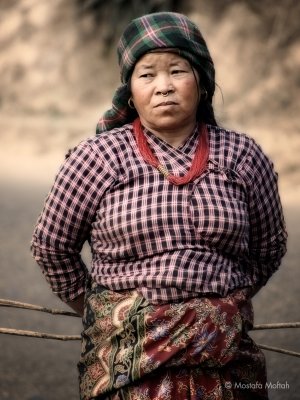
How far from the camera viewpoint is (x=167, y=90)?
2.04 metres

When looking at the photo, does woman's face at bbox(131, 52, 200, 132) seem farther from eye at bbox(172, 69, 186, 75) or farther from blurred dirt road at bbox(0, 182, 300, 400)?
blurred dirt road at bbox(0, 182, 300, 400)

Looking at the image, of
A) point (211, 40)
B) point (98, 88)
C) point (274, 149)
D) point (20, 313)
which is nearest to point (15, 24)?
point (98, 88)

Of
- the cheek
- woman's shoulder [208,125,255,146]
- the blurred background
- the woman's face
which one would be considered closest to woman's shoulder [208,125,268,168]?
woman's shoulder [208,125,255,146]

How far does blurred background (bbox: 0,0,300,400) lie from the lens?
476cm

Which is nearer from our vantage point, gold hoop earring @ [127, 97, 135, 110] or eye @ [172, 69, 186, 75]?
eye @ [172, 69, 186, 75]

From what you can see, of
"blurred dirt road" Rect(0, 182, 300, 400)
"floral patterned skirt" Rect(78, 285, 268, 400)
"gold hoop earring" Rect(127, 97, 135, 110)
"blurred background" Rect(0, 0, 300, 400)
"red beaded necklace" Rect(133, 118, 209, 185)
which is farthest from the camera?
"blurred background" Rect(0, 0, 300, 400)

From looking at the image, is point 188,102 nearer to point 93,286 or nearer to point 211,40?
point 93,286

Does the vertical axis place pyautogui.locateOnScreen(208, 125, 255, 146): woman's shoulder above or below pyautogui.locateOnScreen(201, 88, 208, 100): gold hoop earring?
below

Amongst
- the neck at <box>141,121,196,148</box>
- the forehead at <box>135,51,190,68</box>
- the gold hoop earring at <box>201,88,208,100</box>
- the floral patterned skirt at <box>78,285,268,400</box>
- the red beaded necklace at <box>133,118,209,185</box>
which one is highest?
the forehead at <box>135,51,190,68</box>

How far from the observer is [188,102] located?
6.84ft

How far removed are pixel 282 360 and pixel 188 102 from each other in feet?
8.47

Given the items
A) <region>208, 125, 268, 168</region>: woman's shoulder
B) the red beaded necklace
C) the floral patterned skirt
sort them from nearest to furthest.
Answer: the floral patterned skirt → the red beaded necklace → <region>208, 125, 268, 168</region>: woman's shoulder

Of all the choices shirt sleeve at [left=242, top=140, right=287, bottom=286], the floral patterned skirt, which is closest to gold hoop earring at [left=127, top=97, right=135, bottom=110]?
shirt sleeve at [left=242, top=140, right=287, bottom=286]

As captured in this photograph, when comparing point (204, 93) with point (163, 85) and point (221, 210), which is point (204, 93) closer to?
point (163, 85)
